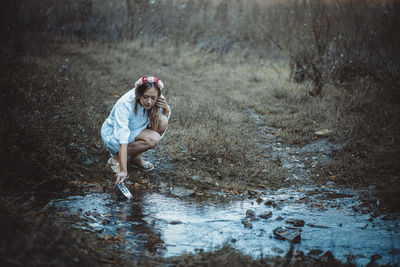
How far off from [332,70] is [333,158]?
299 cm

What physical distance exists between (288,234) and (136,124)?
228 cm

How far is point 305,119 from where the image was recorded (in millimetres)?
6535

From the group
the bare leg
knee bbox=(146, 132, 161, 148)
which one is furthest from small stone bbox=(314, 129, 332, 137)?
knee bbox=(146, 132, 161, 148)

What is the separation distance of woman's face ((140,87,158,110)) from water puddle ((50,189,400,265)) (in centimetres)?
106

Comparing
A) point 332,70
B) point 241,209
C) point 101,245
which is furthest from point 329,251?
point 332,70

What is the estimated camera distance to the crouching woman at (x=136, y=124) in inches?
148

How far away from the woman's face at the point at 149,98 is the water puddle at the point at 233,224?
1.06m

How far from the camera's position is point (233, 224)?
10.7ft

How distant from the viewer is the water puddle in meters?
2.78

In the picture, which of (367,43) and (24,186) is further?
(367,43)

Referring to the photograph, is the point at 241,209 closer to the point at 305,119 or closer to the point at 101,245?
the point at 101,245

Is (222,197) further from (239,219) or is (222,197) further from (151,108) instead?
(151,108)

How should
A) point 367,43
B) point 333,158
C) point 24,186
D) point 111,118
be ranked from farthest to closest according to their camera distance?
1. point 367,43
2. point 333,158
3. point 111,118
4. point 24,186

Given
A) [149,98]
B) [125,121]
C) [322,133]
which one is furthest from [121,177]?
[322,133]
